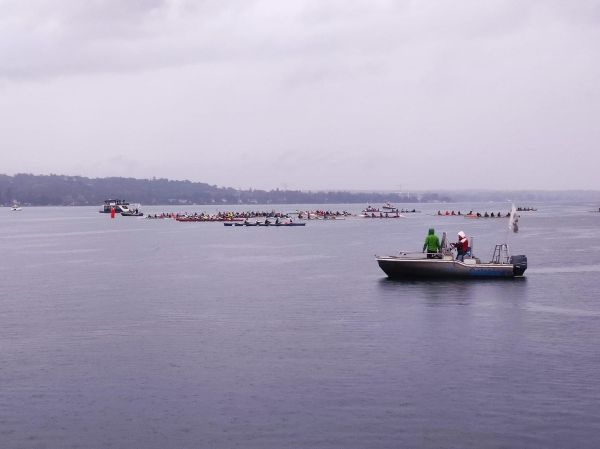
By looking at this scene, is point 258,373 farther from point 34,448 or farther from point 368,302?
point 368,302

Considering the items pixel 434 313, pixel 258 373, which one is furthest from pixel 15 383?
pixel 434 313

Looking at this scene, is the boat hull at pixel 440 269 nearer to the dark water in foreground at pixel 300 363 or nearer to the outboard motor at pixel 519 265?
the outboard motor at pixel 519 265

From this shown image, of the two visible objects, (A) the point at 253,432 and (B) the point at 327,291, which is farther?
(B) the point at 327,291

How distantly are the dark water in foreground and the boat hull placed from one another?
1.09 meters

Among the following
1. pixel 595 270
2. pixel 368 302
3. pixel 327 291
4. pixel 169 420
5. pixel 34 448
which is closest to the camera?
pixel 34 448

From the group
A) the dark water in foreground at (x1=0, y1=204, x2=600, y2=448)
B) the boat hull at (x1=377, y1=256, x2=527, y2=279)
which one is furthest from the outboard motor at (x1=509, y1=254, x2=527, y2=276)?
the dark water in foreground at (x1=0, y1=204, x2=600, y2=448)

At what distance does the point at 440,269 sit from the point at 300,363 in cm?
2933

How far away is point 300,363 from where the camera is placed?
31578 millimetres

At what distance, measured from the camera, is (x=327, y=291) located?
182 ft

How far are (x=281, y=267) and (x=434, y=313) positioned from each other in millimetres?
32927

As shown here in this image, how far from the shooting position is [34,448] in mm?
21828

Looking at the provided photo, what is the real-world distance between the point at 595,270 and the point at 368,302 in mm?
30928

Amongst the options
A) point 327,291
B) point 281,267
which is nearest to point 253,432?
point 327,291

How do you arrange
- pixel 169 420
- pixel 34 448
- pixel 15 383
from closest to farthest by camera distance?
pixel 34 448 < pixel 169 420 < pixel 15 383
